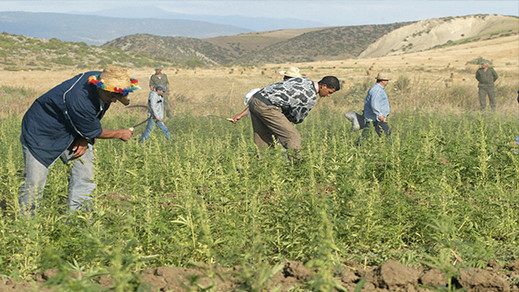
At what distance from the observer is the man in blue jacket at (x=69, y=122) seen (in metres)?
4.73

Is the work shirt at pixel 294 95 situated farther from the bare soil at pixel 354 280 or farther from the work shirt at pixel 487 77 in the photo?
the work shirt at pixel 487 77

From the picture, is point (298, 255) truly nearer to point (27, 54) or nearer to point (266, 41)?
point (27, 54)

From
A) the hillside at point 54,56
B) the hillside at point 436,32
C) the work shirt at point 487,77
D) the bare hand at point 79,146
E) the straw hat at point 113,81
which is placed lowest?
the hillside at point 54,56

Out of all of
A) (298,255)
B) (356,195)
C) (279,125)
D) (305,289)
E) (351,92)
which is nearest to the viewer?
(305,289)

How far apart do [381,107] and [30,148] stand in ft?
18.6

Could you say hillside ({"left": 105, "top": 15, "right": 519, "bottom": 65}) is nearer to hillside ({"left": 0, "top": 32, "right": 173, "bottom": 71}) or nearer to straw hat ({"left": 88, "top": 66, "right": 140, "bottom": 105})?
hillside ({"left": 0, "top": 32, "right": 173, "bottom": 71})

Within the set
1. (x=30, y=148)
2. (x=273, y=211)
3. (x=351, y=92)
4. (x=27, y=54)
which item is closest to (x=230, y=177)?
(x=273, y=211)

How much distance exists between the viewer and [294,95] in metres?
6.79

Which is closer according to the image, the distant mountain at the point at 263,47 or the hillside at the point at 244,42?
the distant mountain at the point at 263,47

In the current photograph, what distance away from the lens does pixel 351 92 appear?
59.1 feet

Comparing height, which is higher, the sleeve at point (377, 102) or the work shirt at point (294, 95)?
the work shirt at point (294, 95)

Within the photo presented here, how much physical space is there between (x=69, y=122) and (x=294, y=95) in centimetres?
287

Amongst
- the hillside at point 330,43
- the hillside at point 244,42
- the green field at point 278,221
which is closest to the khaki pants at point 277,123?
the green field at point 278,221

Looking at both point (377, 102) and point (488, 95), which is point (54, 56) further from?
point (377, 102)
